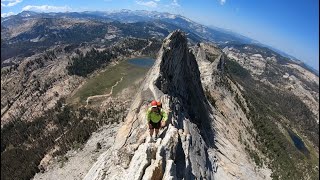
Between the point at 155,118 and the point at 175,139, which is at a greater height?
the point at 155,118

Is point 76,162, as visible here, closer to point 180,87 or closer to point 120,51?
point 180,87

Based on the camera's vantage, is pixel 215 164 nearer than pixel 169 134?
No

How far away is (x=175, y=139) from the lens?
27.4 m

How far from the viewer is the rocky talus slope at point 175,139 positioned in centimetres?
2477

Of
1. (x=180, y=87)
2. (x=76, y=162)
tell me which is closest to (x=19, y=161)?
(x=76, y=162)

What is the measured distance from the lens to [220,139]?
50.4 metres

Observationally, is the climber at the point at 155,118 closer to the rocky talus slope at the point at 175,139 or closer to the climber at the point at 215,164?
the rocky talus slope at the point at 175,139

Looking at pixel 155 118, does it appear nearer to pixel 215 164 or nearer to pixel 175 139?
pixel 175 139

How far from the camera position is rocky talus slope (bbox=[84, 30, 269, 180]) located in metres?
24.8

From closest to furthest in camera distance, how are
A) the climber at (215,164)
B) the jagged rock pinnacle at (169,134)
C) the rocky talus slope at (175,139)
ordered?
1. the jagged rock pinnacle at (169,134)
2. the rocky talus slope at (175,139)
3. the climber at (215,164)

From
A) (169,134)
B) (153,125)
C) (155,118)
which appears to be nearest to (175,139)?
(169,134)

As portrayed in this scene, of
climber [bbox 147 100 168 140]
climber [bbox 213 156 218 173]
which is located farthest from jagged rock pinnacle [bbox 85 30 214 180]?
climber [bbox 213 156 218 173]

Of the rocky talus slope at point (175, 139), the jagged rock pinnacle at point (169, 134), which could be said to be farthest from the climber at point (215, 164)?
the jagged rock pinnacle at point (169, 134)

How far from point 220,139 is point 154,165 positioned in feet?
95.2
